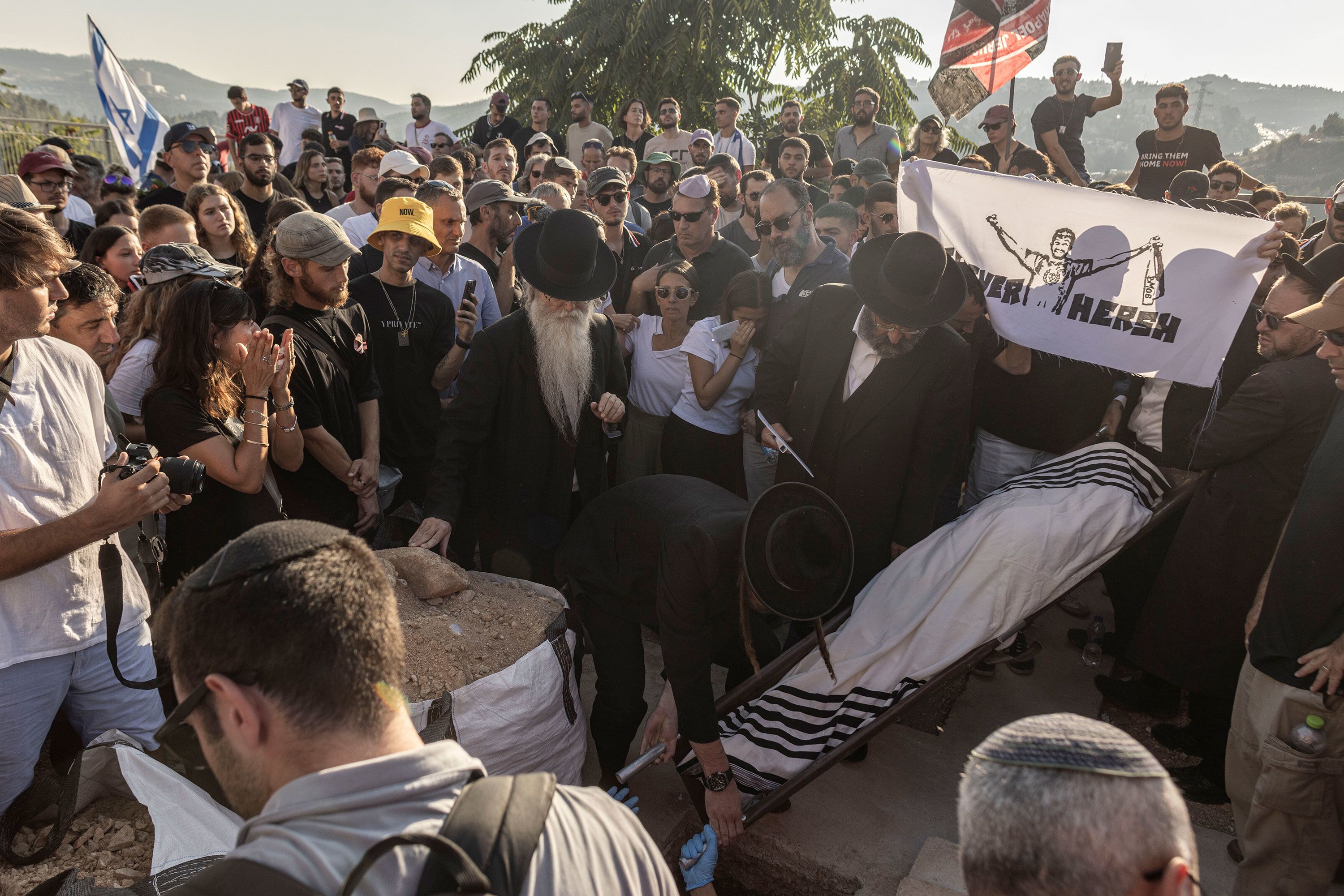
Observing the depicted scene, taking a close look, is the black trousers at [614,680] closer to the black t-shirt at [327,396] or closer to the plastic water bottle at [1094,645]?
the black t-shirt at [327,396]

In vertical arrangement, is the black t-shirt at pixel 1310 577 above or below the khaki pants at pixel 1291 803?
above

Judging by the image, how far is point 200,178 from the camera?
21.3ft

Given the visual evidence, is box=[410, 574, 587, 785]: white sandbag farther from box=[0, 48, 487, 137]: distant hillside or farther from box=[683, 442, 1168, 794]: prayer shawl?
box=[0, 48, 487, 137]: distant hillside

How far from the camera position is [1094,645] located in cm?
445

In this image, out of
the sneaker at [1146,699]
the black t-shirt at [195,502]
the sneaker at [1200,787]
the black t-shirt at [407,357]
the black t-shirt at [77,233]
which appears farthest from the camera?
the black t-shirt at [77,233]

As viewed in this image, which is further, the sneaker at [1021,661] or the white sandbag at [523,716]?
the sneaker at [1021,661]

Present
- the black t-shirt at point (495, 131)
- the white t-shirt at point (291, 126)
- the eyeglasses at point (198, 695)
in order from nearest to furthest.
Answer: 1. the eyeglasses at point (198, 695)
2. the white t-shirt at point (291, 126)
3. the black t-shirt at point (495, 131)

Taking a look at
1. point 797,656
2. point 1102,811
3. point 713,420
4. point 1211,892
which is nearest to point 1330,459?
point 1211,892

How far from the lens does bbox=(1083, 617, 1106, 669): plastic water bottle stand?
4.41m

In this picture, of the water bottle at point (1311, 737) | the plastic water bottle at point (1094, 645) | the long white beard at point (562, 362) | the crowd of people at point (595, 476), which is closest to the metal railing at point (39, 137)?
the crowd of people at point (595, 476)

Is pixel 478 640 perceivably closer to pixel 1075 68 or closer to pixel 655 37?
pixel 1075 68

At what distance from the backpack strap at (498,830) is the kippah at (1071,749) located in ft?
2.18

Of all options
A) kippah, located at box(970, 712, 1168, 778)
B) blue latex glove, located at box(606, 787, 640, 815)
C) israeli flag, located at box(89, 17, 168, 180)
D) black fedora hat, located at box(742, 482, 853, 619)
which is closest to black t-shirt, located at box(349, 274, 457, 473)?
blue latex glove, located at box(606, 787, 640, 815)

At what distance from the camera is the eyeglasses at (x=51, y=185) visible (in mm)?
5777
